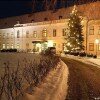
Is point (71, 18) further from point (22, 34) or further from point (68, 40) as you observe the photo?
point (22, 34)

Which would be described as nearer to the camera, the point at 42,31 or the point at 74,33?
the point at 74,33

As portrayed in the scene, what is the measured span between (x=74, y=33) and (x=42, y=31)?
15.3m

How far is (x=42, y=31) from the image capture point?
2408 inches

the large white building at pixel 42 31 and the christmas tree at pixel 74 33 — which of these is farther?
the large white building at pixel 42 31

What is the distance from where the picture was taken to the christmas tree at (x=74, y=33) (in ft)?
154

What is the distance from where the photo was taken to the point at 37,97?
31.1 feet

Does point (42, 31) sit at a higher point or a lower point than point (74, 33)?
higher

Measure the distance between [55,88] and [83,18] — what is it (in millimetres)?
41275

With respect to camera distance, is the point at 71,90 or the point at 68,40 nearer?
the point at 71,90

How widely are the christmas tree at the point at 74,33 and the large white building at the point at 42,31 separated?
2846mm

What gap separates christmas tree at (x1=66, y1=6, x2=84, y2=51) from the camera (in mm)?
46969

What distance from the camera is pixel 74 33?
47.1m

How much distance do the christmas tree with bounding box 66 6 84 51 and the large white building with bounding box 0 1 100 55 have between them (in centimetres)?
285

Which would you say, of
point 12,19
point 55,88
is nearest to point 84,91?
point 55,88
